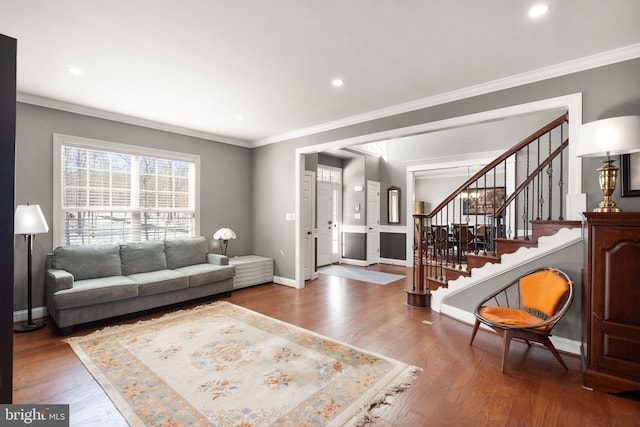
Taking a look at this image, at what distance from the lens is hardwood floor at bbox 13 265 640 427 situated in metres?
2.02

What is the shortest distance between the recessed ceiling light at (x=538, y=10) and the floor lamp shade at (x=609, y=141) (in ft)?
2.97

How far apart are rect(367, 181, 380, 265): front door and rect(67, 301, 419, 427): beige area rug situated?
444 cm

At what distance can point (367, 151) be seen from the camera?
24.8ft

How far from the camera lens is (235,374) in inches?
99.5

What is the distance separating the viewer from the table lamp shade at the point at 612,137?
222 centimetres

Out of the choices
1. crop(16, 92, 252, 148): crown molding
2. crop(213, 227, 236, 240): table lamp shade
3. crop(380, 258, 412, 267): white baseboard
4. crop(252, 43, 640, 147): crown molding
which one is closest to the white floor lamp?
crop(16, 92, 252, 148): crown molding

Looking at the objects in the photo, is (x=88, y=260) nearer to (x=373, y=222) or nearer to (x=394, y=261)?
(x=373, y=222)

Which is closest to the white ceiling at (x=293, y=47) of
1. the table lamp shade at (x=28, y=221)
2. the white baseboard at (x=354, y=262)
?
the table lamp shade at (x=28, y=221)

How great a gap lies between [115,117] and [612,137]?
555 cm

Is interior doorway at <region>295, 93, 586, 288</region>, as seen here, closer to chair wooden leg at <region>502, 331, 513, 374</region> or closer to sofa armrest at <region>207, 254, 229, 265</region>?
chair wooden leg at <region>502, 331, 513, 374</region>

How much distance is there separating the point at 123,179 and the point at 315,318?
3457 millimetres

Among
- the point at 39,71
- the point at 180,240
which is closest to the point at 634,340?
the point at 180,240

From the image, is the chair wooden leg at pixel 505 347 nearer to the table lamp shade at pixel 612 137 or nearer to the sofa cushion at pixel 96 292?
the table lamp shade at pixel 612 137

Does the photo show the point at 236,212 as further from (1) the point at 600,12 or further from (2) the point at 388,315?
(1) the point at 600,12
